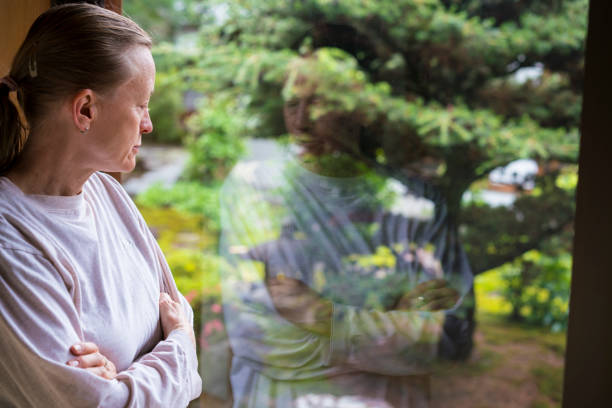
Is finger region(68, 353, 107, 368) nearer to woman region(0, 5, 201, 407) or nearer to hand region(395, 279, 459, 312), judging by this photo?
woman region(0, 5, 201, 407)

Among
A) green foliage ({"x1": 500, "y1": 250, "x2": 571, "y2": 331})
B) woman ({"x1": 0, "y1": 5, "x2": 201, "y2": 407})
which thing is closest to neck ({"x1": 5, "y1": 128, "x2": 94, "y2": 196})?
woman ({"x1": 0, "y1": 5, "x2": 201, "y2": 407})

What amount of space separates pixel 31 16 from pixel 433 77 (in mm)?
1729

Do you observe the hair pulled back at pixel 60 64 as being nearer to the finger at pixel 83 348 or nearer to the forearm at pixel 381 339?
the finger at pixel 83 348

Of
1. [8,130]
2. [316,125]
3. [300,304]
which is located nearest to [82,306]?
[8,130]

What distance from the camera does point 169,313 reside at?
652mm

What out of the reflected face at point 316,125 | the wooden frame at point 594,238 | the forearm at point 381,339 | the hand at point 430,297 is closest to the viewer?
the wooden frame at point 594,238

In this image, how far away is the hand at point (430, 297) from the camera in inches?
66.1

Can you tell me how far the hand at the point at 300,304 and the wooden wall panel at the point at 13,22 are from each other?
1.01 meters

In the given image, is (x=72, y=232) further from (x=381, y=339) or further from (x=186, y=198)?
(x=186, y=198)

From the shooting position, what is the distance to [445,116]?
220cm

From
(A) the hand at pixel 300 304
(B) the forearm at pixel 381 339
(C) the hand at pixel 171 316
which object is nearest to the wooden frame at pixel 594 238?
(B) the forearm at pixel 381 339

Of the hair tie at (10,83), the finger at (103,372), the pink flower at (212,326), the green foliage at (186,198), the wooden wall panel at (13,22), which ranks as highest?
the wooden wall panel at (13,22)

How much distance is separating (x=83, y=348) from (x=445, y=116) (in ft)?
6.23

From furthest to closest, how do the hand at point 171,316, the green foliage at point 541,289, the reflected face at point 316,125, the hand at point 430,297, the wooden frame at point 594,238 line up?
the green foliage at point 541,289 < the reflected face at point 316,125 < the hand at point 430,297 < the wooden frame at point 594,238 < the hand at point 171,316
